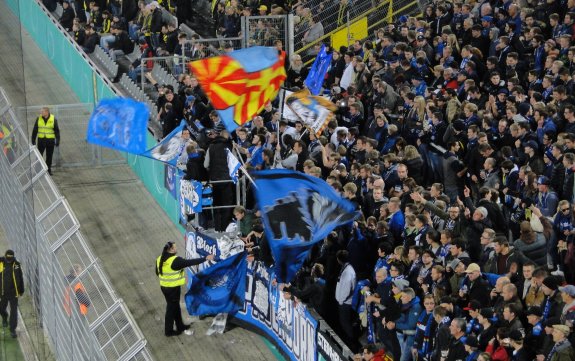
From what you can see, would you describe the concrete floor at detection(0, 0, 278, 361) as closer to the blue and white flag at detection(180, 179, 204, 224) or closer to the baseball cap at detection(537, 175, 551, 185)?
the blue and white flag at detection(180, 179, 204, 224)

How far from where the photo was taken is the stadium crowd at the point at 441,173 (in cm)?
1272

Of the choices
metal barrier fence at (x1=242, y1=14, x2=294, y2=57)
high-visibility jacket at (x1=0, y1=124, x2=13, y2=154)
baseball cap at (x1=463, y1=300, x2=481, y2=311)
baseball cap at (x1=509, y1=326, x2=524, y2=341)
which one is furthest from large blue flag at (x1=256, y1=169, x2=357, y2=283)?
metal barrier fence at (x1=242, y1=14, x2=294, y2=57)

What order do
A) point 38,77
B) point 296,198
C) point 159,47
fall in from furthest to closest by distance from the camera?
point 38,77 → point 159,47 → point 296,198

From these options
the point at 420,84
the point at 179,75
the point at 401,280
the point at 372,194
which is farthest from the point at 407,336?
the point at 179,75

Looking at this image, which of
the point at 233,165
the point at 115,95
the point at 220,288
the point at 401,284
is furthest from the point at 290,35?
the point at 401,284

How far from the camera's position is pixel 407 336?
44.3ft

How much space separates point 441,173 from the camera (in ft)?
57.8

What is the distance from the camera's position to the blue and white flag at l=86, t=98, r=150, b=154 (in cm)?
2041

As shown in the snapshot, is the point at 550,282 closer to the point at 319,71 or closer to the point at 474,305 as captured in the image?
the point at 474,305

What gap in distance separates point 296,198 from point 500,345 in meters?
3.32

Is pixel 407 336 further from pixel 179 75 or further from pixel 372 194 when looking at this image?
pixel 179 75

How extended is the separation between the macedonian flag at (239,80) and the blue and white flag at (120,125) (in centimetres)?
260

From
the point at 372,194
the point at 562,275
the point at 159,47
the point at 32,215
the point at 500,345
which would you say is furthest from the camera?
the point at 159,47

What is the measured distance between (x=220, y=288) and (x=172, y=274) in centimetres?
77
